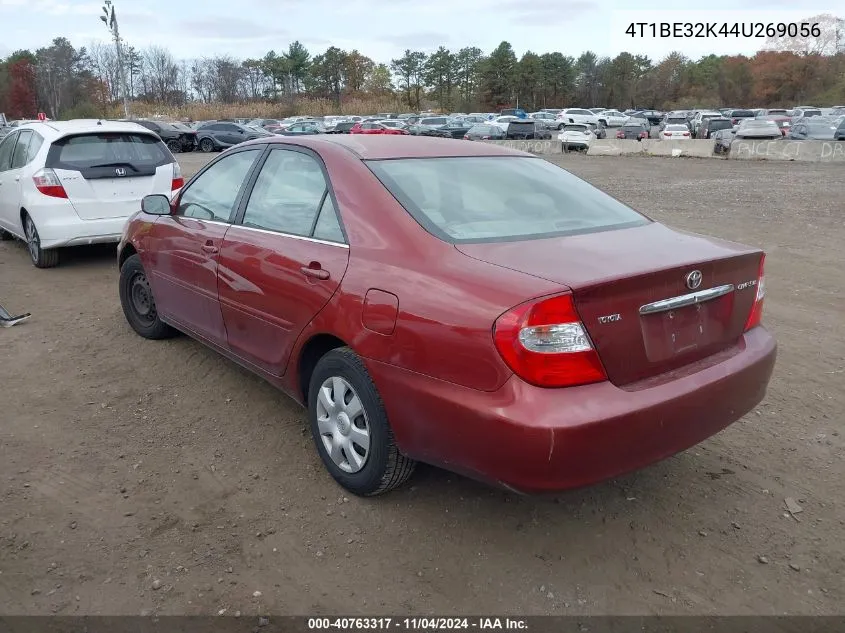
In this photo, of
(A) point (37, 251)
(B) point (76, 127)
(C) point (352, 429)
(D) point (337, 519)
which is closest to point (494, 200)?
(C) point (352, 429)

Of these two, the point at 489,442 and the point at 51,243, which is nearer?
the point at 489,442

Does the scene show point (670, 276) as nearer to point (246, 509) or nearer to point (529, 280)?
point (529, 280)

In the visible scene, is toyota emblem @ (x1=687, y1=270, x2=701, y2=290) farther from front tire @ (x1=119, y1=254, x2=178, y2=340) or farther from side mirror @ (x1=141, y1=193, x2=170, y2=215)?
front tire @ (x1=119, y1=254, x2=178, y2=340)

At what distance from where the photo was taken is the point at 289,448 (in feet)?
12.3

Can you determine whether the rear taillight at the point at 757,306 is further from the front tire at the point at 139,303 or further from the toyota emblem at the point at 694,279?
the front tire at the point at 139,303

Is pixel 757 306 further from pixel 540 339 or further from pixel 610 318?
pixel 540 339

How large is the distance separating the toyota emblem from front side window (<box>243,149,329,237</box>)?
5.58ft

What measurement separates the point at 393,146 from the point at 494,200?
0.68 metres

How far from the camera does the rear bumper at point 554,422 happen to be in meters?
2.39

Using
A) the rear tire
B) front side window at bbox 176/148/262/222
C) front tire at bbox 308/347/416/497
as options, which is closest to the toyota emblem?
front tire at bbox 308/347/416/497

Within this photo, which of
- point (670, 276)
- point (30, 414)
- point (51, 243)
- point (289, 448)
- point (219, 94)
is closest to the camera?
point (670, 276)

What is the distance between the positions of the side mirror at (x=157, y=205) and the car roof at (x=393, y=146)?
94cm

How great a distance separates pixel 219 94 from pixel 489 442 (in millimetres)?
100711

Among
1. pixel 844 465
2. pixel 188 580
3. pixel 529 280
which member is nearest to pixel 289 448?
pixel 188 580
